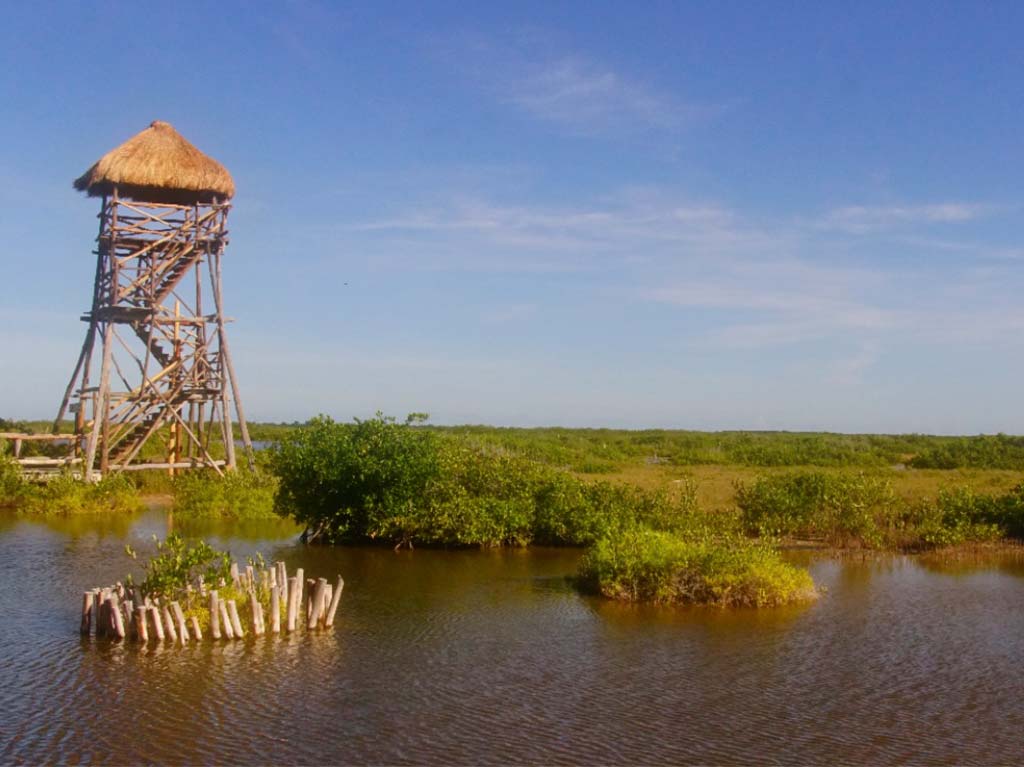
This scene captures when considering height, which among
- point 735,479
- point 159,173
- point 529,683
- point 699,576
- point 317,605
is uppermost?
point 159,173

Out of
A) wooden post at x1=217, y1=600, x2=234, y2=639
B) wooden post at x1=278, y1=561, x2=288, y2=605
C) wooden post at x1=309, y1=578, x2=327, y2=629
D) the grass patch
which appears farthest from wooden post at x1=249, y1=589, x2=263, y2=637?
the grass patch

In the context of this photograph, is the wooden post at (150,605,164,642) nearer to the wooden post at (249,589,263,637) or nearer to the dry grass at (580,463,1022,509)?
the wooden post at (249,589,263,637)

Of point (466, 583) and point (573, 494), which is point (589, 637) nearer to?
point (466, 583)

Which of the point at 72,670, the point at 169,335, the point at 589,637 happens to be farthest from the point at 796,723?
the point at 169,335

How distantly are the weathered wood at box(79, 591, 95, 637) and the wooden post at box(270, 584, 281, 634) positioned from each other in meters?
2.30

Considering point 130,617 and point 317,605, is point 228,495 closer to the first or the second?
point 317,605

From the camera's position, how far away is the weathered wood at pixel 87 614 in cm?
1362

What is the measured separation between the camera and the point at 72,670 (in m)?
12.2

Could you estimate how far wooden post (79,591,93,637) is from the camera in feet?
44.8

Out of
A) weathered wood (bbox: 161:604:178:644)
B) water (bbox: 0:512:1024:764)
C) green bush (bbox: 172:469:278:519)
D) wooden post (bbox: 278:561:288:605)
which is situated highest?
green bush (bbox: 172:469:278:519)

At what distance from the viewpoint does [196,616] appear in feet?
44.5

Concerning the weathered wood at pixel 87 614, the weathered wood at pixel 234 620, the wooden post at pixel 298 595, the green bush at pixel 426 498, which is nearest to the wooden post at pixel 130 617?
the weathered wood at pixel 87 614

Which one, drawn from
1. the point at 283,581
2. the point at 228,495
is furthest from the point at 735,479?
the point at 283,581

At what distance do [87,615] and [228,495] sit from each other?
609 inches
